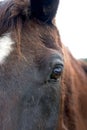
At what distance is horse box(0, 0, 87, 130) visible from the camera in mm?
2351

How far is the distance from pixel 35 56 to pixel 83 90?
1005mm

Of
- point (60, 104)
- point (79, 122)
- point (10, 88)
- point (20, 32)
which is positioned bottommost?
point (79, 122)

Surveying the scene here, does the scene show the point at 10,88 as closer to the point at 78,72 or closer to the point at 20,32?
the point at 20,32

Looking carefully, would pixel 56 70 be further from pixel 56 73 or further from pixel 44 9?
pixel 44 9

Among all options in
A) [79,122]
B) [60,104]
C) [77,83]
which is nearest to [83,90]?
[77,83]

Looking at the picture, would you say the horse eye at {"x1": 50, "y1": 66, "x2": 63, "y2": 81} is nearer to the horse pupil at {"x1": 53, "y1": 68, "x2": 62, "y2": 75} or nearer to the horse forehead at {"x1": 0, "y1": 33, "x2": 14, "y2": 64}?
the horse pupil at {"x1": 53, "y1": 68, "x2": 62, "y2": 75}

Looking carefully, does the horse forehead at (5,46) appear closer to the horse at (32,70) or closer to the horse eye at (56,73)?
the horse at (32,70)

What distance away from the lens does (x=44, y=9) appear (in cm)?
278

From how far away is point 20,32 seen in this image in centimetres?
260

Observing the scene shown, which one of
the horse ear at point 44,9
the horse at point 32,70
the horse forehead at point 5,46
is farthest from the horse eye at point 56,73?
the horse ear at point 44,9

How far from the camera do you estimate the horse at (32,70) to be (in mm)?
2351

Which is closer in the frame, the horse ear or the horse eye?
the horse eye

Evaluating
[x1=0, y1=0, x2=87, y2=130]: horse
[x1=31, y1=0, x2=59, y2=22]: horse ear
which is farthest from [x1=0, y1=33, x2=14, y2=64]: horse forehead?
[x1=31, y1=0, x2=59, y2=22]: horse ear

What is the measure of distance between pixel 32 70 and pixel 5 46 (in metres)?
0.28
